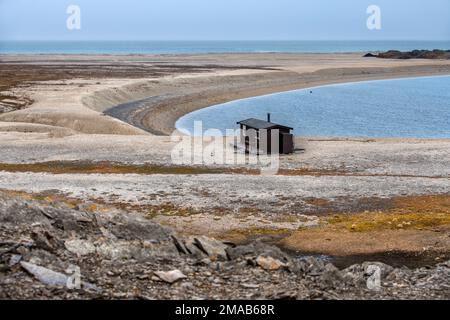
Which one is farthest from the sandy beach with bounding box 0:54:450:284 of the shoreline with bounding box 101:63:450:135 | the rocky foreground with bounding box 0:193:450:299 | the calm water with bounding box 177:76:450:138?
the calm water with bounding box 177:76:450:138

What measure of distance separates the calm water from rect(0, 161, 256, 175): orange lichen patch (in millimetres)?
21349

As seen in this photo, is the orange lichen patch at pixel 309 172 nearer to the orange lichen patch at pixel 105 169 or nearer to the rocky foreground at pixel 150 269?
the orange lichen patch at pixel 105 169

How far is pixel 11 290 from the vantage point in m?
13.4

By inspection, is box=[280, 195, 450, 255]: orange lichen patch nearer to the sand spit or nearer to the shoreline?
the sand spit

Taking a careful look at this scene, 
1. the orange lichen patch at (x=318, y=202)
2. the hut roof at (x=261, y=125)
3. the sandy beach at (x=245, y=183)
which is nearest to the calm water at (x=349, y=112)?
the sandy beach at (x=245, y=183)

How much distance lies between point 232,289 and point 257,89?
8421cm

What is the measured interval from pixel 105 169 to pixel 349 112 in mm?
43834

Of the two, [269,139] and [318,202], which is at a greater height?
[269,139]

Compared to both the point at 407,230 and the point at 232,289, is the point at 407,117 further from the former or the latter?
the point at 232,289

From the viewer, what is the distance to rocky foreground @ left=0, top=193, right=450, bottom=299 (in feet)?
46.4

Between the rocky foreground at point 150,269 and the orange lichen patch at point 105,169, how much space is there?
649 inches

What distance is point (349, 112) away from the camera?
73562 mm

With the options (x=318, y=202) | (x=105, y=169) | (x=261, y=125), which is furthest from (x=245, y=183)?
(x=261, y=125)

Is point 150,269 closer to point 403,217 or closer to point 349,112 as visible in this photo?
point 403,217
